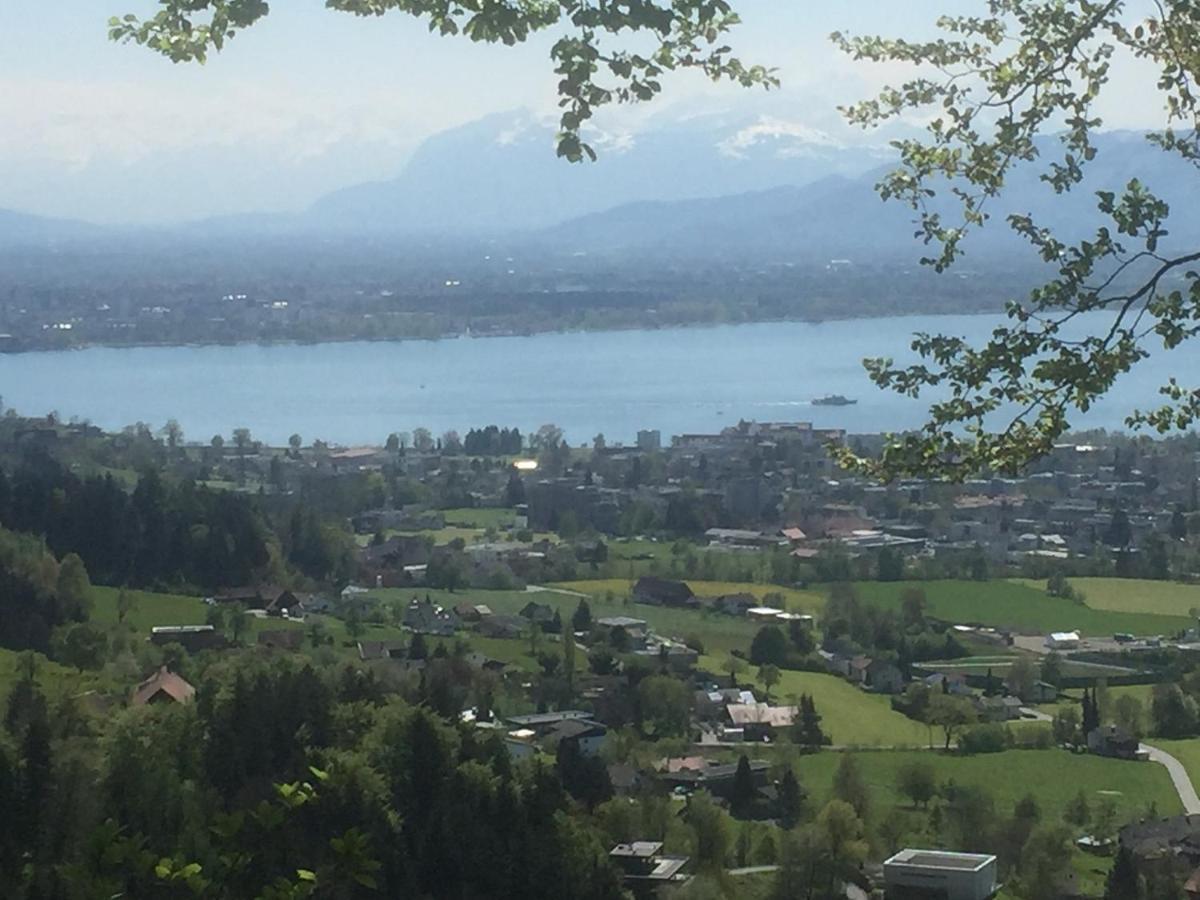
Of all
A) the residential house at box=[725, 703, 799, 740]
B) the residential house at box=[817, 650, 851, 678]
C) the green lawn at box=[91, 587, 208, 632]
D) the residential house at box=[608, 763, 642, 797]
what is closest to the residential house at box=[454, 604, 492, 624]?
the green lawn at box=[91, 587, 208, 632]

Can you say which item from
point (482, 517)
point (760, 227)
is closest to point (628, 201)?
point (760, 227)

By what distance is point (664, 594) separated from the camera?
17.0 meters

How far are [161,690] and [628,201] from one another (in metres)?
92.0

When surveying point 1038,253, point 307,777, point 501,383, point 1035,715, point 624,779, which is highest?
point 1038,253

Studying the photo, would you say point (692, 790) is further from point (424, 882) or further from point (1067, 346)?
point (1067, 346)

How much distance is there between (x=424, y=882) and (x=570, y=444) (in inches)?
904

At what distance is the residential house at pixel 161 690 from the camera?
9367 millimetres

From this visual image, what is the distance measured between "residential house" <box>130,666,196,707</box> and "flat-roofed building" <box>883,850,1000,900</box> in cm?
328

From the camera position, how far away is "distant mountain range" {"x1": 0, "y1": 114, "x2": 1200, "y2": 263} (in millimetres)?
72062

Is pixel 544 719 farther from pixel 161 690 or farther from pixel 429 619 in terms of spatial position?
pixel 429 619

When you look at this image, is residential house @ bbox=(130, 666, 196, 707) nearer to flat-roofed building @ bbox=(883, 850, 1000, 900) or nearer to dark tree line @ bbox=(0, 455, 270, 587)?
flat-roofed building @ bbox=(883, 850, 1000, 900)

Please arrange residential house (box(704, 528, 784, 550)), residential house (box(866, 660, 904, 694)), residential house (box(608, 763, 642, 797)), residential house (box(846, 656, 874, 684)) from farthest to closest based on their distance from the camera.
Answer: residential house (box(704, 528, 784, 550)), residential house (box(846, 656, 874, 684)), residential house (box(866, 660, 904, 694)), residential house (box(608, 763, 642, 797))

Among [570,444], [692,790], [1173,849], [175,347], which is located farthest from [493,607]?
[175,347]

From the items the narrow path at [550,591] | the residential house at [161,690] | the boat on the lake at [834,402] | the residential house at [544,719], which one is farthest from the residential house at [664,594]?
the boat on the lake at [834,402]
